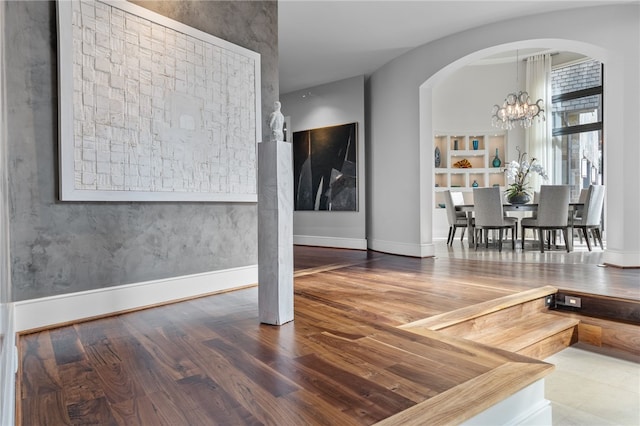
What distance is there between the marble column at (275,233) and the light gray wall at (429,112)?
136 inches

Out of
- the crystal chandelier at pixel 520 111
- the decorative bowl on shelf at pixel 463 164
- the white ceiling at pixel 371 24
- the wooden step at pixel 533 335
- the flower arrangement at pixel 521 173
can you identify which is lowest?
the wooden step at pixel 533 335

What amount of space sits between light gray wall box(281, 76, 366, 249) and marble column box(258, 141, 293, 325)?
4.30 metres

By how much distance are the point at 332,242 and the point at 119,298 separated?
Answer: 4.60 meters

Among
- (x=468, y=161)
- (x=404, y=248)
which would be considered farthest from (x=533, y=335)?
(x=468, y=161)

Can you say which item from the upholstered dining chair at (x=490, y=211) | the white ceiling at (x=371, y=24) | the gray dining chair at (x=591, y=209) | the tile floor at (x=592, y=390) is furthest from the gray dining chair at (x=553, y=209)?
the tile floor at (x=592, y=390)

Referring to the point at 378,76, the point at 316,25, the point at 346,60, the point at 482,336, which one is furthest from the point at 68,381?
the point at 378,76

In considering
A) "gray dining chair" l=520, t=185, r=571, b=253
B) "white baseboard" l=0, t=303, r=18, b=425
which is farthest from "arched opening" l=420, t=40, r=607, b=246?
"white baseboard" l=0, t=303, r=18, b=425

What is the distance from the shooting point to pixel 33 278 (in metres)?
2.31

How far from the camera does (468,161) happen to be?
848 cm

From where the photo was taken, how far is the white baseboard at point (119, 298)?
→ 2318 millimetres

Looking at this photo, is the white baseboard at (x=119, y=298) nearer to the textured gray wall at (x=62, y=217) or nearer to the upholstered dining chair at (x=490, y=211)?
the textured gray wall at (x=62, y=217)

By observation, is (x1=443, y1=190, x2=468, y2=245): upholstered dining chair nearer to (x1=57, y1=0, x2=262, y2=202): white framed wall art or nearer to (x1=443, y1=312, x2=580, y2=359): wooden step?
(x1=443, y1=312, x2=580, y2=359): wooden step

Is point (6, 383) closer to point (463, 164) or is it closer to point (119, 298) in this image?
point (119, 298)

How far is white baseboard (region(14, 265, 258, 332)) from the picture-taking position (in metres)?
2.32
